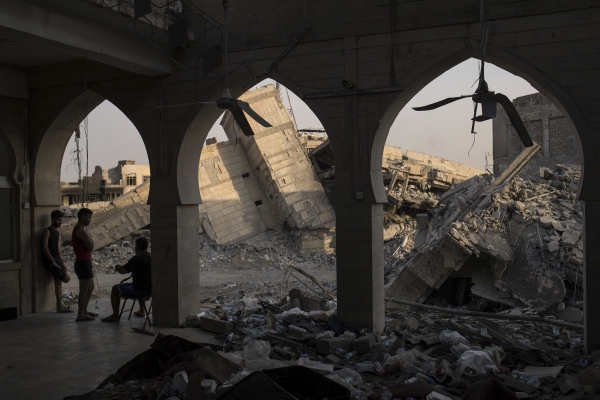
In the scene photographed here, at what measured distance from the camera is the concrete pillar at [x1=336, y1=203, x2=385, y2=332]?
24.4 ft

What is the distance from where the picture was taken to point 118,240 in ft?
68.8

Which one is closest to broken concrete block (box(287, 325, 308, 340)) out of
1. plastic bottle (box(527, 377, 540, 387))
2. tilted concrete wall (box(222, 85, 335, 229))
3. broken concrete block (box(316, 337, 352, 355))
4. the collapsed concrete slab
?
broken concrete block (box(316, 337, 352, 355))

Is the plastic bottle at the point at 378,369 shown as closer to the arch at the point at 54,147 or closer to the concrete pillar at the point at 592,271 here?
the concrete pillar at the point at 592,271

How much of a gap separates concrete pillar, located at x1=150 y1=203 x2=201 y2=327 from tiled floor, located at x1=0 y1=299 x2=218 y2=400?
34 centimetres

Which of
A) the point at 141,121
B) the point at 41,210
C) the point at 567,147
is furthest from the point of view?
the point at 567,147

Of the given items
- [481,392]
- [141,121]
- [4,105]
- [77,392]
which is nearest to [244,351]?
[77,392]

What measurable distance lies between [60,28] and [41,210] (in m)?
Result: 4.12

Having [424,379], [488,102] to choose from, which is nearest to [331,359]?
[424,379]

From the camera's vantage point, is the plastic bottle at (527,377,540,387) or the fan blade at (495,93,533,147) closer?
the plastic bottle at (527,377,540,387)

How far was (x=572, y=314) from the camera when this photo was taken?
973 cm

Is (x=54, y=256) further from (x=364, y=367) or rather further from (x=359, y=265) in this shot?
(x=364, y=367)

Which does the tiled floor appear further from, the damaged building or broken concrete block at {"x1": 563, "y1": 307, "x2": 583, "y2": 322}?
broken concrete block at {"x1": 563, "y1": 307, "x2": 583, "y2": 322}

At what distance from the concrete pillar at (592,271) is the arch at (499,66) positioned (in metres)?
0.33

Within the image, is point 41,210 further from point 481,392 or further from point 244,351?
point 481,392
